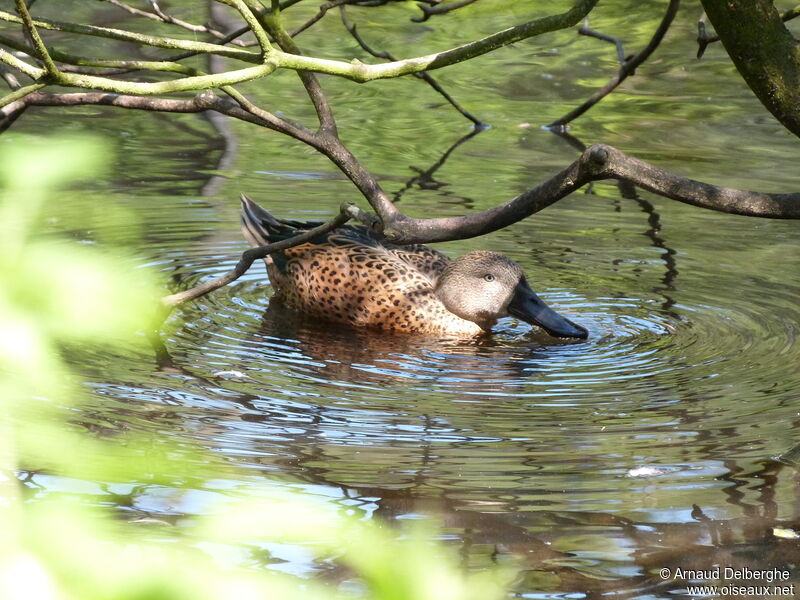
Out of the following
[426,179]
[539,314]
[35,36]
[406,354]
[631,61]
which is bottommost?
[406,354]

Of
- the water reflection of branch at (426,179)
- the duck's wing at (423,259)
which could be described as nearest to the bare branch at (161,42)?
the duck's wing at (423,259)

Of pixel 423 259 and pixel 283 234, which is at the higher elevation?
pixel 283 234

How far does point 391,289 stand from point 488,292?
56 cm

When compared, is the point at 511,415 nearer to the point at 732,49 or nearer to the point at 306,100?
the point at 732,49

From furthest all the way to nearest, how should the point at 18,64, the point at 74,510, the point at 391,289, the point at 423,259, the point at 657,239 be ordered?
the point at 657,239, the point at 423,259, the point at 391,289, the point at 18,64, the point at 74,510

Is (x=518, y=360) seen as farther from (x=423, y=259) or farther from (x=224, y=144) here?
(x=224, y=144)

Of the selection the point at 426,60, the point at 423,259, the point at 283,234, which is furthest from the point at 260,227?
the point at 426,60

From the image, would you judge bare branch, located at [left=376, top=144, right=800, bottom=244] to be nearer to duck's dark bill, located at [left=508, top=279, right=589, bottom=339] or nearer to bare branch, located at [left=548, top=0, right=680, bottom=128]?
duck's dark bill, located at [left=508, top=279, right=589, bottom=339]

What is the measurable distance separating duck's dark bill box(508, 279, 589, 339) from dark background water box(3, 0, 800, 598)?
0.09 m

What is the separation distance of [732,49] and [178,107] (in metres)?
2.20

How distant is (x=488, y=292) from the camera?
6.25 metres

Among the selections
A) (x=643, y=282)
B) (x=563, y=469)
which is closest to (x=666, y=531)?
(x=563, y=469)

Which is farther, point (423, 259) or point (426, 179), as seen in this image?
point (426, 179)

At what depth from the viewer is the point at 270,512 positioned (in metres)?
0.77
